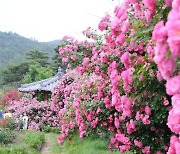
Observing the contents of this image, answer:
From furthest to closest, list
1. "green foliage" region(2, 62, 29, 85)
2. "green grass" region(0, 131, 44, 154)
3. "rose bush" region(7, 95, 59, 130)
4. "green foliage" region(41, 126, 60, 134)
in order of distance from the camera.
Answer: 1. "green foliage" region(2, 62, 29, 85)
2. "rose bush" region(7, 95, 59, 130)
3. "green foliage" region(41, 126, 60, 134)
4. "green grass" region(0, 131, 44, 154)

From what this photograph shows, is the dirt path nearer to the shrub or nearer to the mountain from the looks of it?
the shrub

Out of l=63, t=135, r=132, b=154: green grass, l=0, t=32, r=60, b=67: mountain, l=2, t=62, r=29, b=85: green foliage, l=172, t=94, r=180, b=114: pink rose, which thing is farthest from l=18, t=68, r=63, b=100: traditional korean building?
l=0, t=32, r=60, b=67: mountain

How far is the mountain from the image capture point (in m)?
55.4

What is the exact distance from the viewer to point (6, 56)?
184ft

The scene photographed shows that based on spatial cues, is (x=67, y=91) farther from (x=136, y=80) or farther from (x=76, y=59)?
(x=136, y=80)

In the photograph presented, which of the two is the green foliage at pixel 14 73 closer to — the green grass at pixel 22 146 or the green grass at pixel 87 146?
the green grass at pixel 22 146

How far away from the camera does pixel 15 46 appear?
196ft

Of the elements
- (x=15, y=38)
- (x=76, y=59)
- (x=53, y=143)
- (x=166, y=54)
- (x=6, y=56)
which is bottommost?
(x=53, y=143)

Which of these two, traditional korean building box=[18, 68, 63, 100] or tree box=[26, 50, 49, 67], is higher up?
tree box=[26, 50, 49, 67]

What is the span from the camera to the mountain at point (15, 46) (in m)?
55.4

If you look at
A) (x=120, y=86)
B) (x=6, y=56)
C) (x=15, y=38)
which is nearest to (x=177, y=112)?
(x=120, y=86)

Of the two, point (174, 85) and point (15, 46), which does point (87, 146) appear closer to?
point (174, 85)

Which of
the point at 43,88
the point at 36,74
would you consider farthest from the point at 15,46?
the point at 43,88

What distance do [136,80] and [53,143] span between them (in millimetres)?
9902
